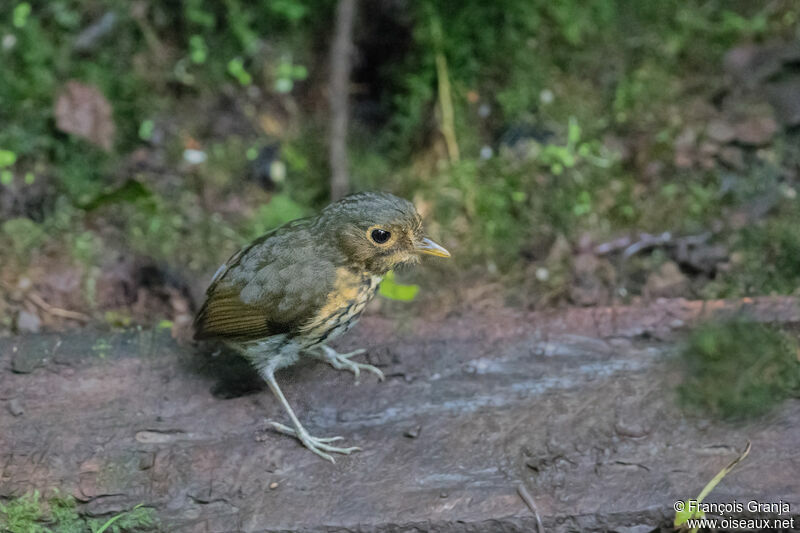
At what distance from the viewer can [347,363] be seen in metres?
3.56

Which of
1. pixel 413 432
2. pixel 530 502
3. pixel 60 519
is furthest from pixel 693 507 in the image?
pixel 60 519

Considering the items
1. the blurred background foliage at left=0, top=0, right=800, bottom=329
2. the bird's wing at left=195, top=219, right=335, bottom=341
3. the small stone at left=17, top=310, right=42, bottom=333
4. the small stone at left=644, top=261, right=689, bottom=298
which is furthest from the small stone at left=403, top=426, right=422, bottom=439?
the small stone at left=17, top=310, right=42, bottom=333

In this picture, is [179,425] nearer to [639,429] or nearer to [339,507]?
[339,507]

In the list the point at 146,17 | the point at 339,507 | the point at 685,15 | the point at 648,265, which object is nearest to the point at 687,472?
the point at 339,507

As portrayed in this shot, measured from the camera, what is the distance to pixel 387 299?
430 cm

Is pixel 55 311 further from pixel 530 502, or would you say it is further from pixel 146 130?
pixel 530 502

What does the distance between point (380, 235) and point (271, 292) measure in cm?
50

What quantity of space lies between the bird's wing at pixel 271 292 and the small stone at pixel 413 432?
0.62 m

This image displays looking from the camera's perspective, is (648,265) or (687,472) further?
(648,265)

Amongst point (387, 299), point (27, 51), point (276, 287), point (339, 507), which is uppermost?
point (27, 51)

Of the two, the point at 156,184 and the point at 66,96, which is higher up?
the point at 66,96

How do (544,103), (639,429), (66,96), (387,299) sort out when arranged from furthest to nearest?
(544,103)
(66,96)
(387,299)
(639,429)

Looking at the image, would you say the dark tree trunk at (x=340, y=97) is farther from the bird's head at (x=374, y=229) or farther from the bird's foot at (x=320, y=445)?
the bird's foot at (x=320, y=445)

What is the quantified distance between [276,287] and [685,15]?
11.7 ft
